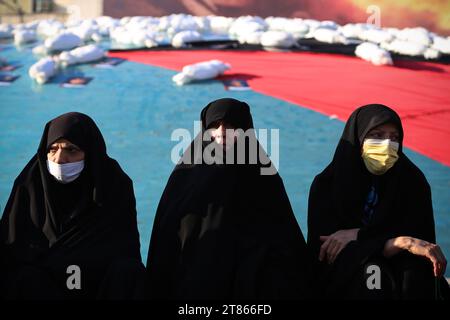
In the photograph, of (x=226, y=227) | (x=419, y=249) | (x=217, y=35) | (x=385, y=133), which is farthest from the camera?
(x=217, y=35)

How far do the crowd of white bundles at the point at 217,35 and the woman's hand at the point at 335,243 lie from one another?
6028 millimetres

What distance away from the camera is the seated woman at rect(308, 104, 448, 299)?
2.06 m

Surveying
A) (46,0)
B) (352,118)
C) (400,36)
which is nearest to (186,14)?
(46,0)

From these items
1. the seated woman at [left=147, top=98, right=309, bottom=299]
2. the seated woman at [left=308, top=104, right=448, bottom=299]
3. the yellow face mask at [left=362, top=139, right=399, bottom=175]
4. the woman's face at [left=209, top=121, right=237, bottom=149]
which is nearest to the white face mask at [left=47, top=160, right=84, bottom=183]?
the seated woman at [left=147, top=98, right=309, bottom=299]

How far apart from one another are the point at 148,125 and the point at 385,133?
11.3 ft

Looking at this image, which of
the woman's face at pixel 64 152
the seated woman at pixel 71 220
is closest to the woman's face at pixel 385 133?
the seated woman at pixel 71 220

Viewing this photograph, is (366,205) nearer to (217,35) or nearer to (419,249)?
(419,249)

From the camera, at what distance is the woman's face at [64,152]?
82.9 inches

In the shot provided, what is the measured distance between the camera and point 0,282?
6.57ft

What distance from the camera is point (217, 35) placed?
10062 millimetres

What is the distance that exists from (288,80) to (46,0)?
741 centimetres

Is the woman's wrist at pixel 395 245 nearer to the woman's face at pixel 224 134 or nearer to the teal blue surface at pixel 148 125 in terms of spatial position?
the woman's face at pixel 224 134

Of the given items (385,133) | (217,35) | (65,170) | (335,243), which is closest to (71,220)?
(65,170)

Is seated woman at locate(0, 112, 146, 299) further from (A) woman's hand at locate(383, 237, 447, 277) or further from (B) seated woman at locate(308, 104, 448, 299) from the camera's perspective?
(A) woman's hand at locate(383, 237, 447, 277)
